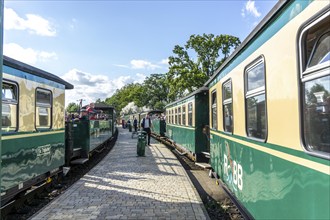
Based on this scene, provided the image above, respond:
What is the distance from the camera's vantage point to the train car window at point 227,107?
5.83 meters

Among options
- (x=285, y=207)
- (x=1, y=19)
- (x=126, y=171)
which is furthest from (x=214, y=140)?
(x=1, y=19)

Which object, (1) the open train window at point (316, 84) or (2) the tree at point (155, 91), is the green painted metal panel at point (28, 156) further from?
(2) the tree at point (155, 91)

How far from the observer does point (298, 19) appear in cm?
284

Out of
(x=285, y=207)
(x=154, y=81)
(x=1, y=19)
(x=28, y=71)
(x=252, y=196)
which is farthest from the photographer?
(x=154, y=81)

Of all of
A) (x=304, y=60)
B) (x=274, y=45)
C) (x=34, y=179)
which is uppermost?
(x=274, y=45)

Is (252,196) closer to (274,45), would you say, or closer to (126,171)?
(274,45)

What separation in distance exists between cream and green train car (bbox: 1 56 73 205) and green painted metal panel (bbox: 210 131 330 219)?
12.5ft

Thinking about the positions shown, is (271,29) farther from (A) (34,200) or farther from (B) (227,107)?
(A) (34,200)

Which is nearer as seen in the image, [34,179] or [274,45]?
[274,45]

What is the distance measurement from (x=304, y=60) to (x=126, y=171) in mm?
8588

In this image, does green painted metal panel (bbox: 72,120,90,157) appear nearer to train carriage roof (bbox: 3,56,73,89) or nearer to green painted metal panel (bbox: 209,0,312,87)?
train carriage roof (bbox: 3,56,73,89)

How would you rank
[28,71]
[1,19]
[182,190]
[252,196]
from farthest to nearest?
1. [182,190]
2. [28,71]
3. [252,196]
4. [1,19]

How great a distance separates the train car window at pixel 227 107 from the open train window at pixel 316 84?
299 cm

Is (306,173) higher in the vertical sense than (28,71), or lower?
lower
